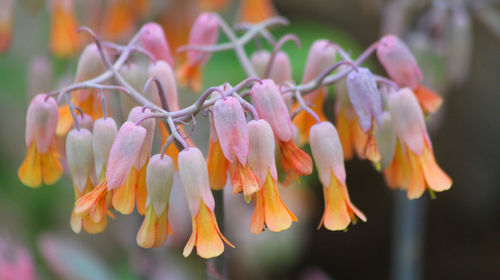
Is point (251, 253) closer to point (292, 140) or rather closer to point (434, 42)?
point (434, 42)

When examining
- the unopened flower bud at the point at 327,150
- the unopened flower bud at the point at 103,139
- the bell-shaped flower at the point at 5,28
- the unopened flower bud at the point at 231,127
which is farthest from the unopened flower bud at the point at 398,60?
the bell-shaped flower at the point at 5,28

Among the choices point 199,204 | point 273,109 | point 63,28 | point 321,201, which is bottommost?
point 321,201

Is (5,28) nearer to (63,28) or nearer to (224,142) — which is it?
(63,28)

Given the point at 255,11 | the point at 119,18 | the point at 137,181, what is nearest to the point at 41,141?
the point at 137,181

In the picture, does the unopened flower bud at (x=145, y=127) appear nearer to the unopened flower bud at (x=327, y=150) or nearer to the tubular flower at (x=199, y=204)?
the tubular flower at (x=199, y=204)

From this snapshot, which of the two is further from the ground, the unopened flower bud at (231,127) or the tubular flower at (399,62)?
the tubular flower at (399,62)

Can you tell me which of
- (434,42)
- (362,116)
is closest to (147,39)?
(362,116)
